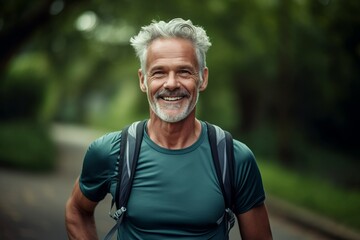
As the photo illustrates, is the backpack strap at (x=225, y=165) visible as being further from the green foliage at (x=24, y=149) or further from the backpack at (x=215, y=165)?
the green foliage at (x=24, y=149)

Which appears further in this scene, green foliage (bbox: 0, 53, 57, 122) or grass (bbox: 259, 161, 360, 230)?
green foliage (bbox: 0, 53, 57, 122)

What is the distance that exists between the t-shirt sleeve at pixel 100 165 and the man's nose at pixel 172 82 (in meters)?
0.32

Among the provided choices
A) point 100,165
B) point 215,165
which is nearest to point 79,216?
point 100,165

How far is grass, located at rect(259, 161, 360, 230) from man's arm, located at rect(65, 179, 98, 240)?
6.33 metres

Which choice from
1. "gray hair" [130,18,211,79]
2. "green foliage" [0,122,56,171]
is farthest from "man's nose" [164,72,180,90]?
"green foliage" [0,122,56,171]

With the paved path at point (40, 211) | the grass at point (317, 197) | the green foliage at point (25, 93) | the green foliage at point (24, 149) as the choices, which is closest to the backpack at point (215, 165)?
the paved path at point (40, 211)

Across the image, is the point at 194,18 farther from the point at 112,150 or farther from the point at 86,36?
the point at 112,150

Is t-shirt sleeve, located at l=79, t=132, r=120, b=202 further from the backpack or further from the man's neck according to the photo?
the man's neck

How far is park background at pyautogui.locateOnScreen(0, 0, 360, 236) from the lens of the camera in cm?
998

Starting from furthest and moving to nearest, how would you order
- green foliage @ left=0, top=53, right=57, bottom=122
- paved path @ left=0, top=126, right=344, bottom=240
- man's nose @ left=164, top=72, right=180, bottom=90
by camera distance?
green foliage @ left=0, top=53, right=57, bottom=122 → paved path @ left=0, top=126, right=344, bottom=240 → man's nose @ left=164, top=72, right=180, bottom=90

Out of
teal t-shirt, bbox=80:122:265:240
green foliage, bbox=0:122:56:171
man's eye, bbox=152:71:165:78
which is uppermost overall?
man's eye, bbox=152:71:165:78

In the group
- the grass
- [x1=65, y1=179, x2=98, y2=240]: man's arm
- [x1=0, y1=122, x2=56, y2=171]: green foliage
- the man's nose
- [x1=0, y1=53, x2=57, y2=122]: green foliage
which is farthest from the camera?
[x1=0, y1=53, x2=57, y2=122]: green foliage

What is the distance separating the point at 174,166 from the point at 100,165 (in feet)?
1.13

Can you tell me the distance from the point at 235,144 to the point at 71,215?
0.85 m
